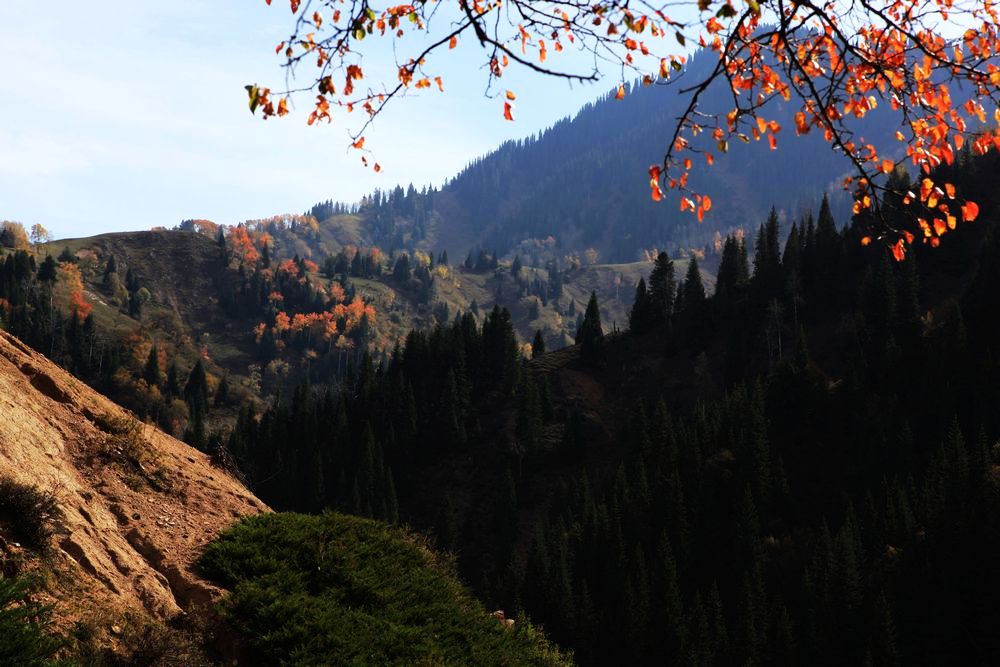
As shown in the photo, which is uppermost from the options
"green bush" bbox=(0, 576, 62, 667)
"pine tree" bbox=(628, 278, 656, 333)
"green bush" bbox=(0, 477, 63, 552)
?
"pine tree" bbox=(628, 278, 656, 333)

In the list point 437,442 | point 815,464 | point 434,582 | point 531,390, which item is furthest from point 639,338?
point 434,582

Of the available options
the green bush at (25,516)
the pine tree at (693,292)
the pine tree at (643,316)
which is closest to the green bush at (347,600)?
the green bush at (25,516)

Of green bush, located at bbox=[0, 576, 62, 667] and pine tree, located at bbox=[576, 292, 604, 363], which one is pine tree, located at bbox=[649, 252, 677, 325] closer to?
pine tree, located at bbox=[576, 292, 604, 363]

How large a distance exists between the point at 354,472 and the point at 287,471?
11.4 meters

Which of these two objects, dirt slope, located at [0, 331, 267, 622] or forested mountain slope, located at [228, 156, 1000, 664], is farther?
forested mountain slope, located at [228, 156, 1000, 664]

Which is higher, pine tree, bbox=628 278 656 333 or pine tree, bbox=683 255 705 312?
pine tree, bbox=683 255 705 312

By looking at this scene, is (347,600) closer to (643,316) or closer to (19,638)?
(19,638)

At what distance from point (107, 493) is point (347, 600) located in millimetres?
5902

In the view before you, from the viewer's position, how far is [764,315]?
520 ft

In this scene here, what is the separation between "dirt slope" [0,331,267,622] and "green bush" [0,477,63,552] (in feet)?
1.03

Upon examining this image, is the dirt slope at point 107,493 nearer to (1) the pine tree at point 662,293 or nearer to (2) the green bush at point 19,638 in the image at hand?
(2) the green bush at point 19,638

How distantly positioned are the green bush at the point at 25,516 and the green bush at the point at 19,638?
2.62 m

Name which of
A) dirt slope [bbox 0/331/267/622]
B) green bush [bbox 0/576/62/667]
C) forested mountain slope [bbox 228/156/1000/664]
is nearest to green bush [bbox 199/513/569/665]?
dirt slope [bbox 0/331/267/622]

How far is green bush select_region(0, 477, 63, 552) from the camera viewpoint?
14.1 meters
